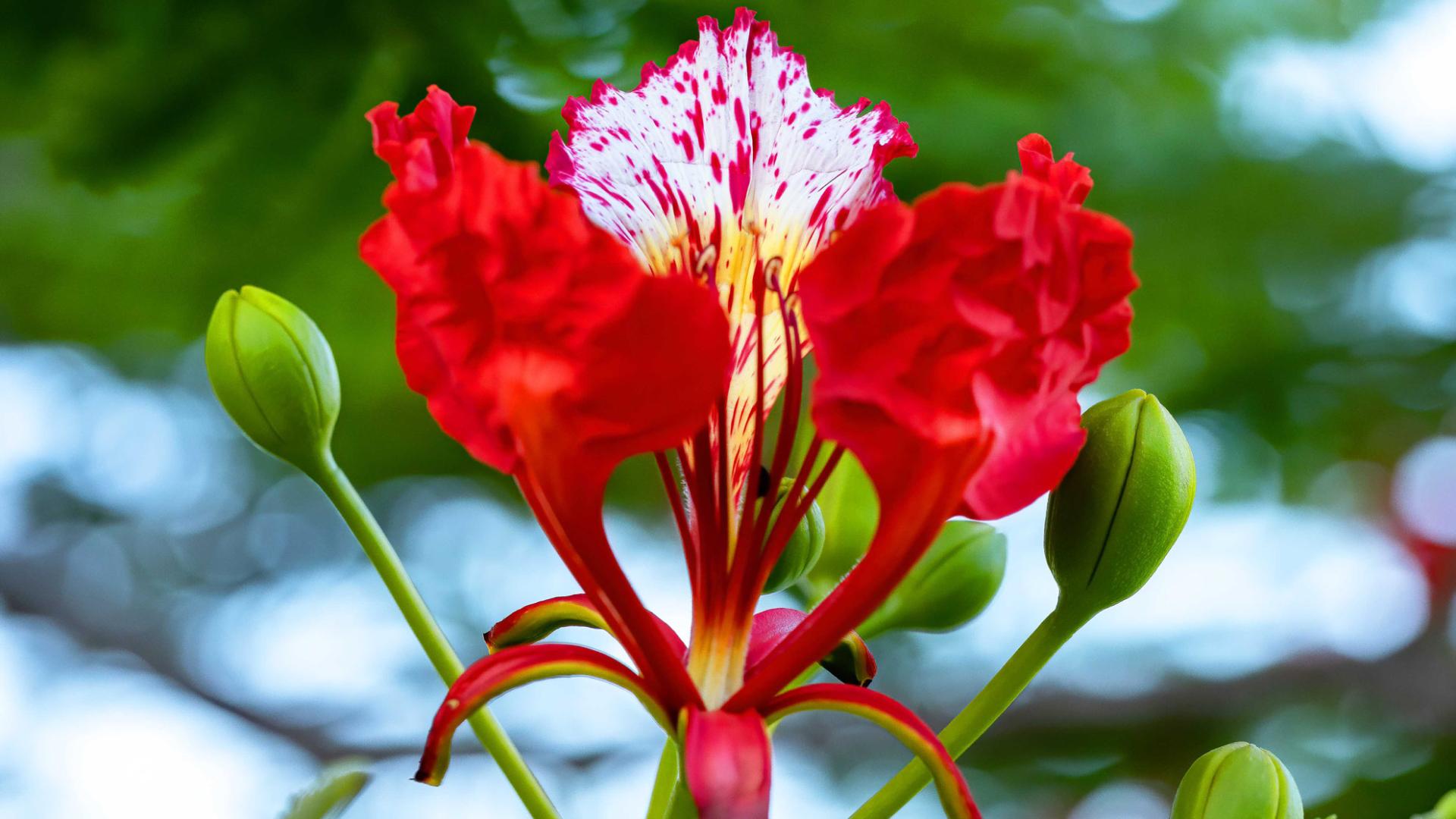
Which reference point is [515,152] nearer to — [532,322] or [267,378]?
[267,378]

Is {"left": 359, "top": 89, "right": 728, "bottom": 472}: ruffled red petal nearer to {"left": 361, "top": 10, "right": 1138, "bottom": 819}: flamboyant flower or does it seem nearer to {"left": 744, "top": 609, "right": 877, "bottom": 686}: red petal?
{"left": 361, "top": 10, "right": 1138, "bottom": 819}: flamboyant flower

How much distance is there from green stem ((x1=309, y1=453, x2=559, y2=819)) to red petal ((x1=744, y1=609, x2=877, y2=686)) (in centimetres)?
10

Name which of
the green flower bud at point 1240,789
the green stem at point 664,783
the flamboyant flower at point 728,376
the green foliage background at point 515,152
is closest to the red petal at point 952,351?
the flamboyant flower at point 728,376

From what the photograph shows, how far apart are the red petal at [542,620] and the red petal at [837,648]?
29 millimetres

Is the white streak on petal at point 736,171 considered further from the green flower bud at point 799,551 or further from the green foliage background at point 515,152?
the green foliage background at point 515,152

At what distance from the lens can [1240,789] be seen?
52 centimetres

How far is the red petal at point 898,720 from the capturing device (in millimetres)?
368

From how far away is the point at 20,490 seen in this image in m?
1.38

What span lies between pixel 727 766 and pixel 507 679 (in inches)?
2.6

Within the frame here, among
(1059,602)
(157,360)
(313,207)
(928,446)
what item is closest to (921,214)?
(928,446)

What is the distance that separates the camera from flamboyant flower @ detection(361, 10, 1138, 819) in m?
0.35

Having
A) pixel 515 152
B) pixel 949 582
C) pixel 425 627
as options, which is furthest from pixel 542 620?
pixel 515 152

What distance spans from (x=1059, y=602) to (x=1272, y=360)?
94 centimetres

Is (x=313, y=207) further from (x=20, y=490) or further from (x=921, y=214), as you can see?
(x=921, y=214)
